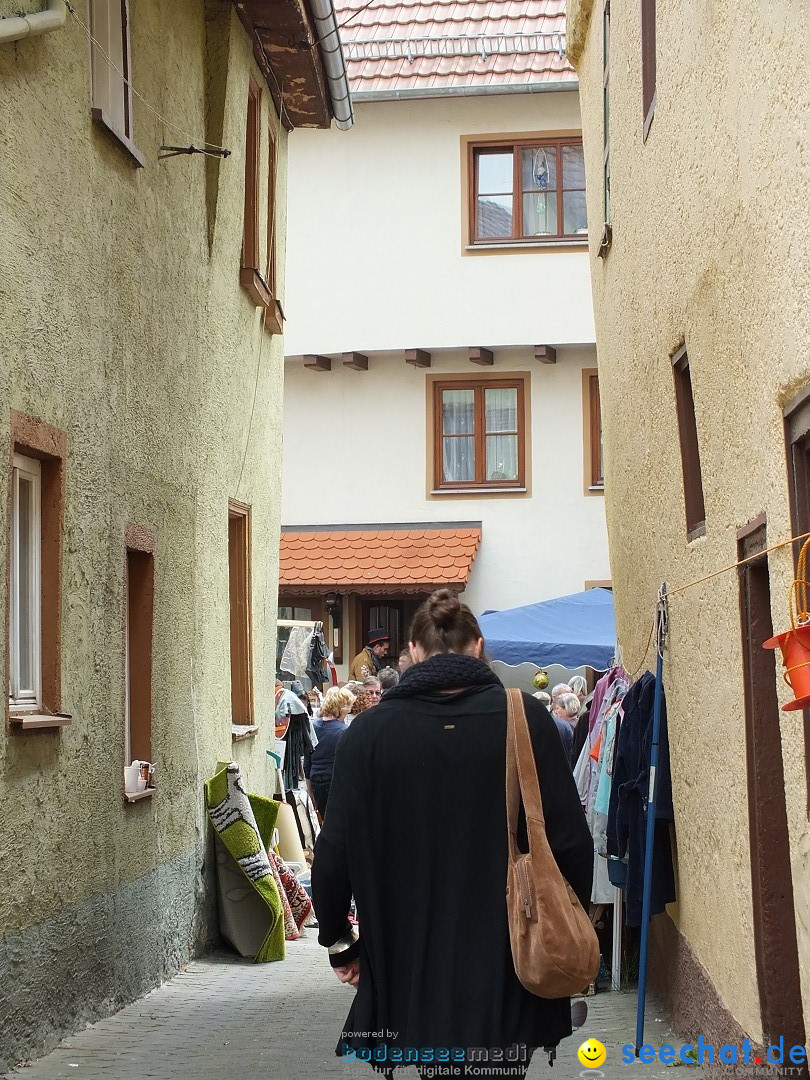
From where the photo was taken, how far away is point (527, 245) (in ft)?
75.6

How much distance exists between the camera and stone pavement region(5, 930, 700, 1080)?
6.89 m

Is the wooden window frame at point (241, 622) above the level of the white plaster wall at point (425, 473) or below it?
below

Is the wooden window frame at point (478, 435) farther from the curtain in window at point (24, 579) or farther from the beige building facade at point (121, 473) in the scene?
the curtain in window at point (24, 579)

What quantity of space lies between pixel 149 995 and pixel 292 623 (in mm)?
10469

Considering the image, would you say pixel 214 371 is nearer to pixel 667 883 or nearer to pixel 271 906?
pixel 271 906

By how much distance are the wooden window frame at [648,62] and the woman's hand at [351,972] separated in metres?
5.25

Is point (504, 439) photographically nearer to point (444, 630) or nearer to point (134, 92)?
point (134, 92)

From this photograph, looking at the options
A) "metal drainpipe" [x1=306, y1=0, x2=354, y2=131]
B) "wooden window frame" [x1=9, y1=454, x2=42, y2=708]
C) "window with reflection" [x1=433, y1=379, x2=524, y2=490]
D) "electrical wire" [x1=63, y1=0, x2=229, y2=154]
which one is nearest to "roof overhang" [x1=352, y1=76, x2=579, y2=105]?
"window with reflection" [x1=433, y1=379, x2=524, y2=490]

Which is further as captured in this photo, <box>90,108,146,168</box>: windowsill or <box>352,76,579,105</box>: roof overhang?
<box>352,76,579,105</box>: roof overhang

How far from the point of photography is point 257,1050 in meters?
7.54

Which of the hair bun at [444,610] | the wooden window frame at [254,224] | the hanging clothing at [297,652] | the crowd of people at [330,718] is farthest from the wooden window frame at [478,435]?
the hair bun at [444,610]

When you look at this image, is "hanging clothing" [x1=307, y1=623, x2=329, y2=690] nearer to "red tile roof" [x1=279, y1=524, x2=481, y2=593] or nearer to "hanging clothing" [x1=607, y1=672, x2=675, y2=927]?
"red tile roof" [x1=279, y1=524, x2=481, y2=593]

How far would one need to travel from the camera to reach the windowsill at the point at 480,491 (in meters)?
23.4

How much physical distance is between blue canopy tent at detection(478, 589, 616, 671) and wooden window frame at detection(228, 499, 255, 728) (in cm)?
314
